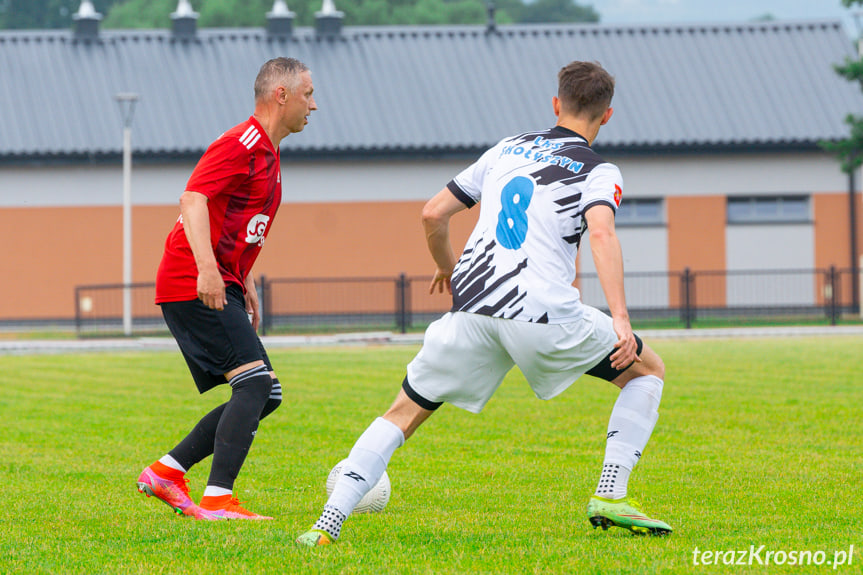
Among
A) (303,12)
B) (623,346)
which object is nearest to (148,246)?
(623,346)

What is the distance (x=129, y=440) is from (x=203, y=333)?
3739 mm

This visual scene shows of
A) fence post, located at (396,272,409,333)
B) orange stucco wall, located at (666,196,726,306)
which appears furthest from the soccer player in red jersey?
orange stucco wall, located at (666,196,726,306)

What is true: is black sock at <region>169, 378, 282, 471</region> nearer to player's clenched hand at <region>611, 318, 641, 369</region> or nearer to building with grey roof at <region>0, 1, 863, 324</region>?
player's clenched hand at <region>611, 318, 641, 369</region>

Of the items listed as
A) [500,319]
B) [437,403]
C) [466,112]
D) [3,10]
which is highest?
[3,10]

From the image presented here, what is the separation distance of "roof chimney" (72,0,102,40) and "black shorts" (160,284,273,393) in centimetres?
2885

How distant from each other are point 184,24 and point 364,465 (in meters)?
29.9

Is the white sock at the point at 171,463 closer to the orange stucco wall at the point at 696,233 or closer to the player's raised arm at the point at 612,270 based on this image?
the player's raised arm at the point at 612,270

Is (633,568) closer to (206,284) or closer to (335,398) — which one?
(206,284)

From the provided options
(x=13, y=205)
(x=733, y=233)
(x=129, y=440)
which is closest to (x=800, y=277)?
(x=733, y=233)

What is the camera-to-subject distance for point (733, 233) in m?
30.7

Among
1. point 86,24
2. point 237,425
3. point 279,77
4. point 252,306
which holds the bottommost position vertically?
point 237,425

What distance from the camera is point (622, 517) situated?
528 cm

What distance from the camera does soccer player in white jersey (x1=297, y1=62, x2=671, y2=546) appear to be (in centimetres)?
496

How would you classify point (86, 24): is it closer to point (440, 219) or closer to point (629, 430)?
point (440, 219)
